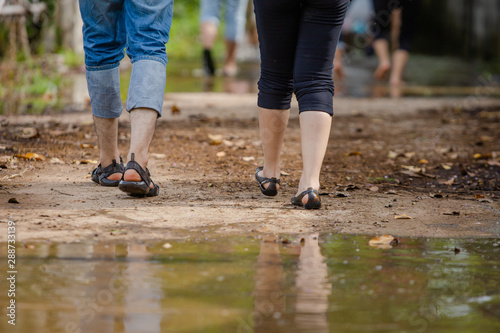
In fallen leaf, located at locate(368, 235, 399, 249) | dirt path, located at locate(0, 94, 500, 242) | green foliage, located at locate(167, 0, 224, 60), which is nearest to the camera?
fallen leaf, located at locate(368, 235, 399, 249)

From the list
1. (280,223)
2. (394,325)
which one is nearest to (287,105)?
(280,223)

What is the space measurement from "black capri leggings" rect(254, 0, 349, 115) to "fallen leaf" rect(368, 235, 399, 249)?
2.54 feet

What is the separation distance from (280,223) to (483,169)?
2.11 m

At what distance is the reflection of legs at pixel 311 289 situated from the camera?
6.62ft

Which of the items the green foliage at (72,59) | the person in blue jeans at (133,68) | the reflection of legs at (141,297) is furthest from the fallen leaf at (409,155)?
the green foliage at (72,59)

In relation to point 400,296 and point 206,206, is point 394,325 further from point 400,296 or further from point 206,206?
point 206,206

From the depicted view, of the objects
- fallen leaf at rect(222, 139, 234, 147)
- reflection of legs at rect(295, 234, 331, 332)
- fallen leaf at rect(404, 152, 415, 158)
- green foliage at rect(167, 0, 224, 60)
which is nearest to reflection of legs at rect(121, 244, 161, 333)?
reflection of legs at rect(295, 234, 331, 332)

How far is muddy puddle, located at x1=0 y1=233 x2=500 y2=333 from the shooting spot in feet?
6.56

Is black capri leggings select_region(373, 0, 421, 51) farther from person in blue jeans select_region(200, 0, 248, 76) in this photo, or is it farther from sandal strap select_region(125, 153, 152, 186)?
sandal strap select_region(125, 153, 152, 186)

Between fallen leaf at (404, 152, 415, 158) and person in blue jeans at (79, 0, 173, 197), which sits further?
fallen leaf at (404, 152, 415, 158)

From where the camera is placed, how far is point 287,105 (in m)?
3.63

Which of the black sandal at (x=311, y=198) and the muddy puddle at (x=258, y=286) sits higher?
the black sandal at (x=311, y=198)

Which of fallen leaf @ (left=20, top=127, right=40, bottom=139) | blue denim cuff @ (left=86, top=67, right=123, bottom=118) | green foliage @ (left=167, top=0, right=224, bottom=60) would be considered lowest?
fallen leaf @ (left=20, top=127, right=40, bottom=139)

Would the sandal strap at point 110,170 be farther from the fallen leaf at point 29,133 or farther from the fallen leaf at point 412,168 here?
the fallen leaf at point 412,168
